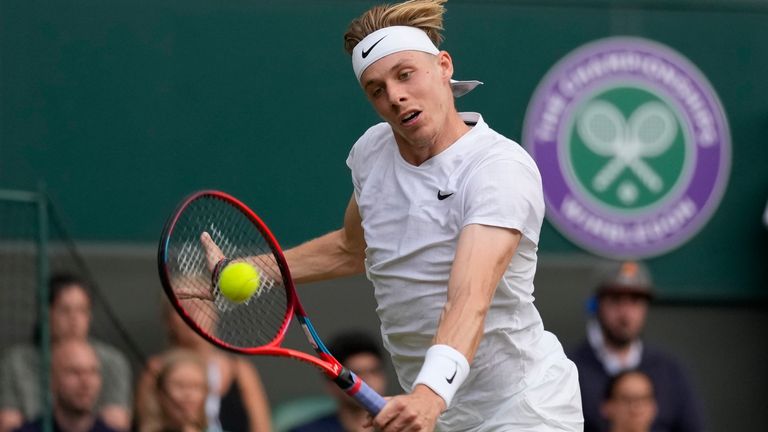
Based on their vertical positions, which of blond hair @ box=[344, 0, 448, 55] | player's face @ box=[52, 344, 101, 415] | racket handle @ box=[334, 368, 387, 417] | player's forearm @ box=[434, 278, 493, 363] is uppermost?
blond hair @ box=[344, 0, 448, 55]

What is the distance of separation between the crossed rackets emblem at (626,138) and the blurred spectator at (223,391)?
7.56 ft

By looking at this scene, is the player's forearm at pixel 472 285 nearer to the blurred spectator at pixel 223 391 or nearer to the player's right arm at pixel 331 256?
the player's right arm at pixel 331 256

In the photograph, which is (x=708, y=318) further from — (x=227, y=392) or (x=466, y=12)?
(x=227, y=392)

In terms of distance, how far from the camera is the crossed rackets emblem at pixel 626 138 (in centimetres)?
895

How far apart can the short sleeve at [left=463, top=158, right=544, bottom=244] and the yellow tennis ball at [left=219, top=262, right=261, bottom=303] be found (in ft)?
2.19

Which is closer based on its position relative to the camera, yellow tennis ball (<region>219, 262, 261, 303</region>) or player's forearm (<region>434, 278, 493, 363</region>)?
player's forearm (<region>434, 278, 493, 363</region>)

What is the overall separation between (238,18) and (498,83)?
1402 millimetres

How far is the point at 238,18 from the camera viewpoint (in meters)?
8.68

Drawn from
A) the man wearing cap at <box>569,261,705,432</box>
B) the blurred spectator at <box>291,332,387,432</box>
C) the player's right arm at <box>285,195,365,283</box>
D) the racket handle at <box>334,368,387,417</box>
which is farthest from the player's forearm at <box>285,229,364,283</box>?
the man wearing cap at <box>569,261,705,432</box>

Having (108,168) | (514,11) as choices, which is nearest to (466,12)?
(514,11)

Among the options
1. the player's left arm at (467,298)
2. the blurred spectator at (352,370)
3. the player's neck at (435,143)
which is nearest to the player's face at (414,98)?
the player's neck at (435,143)

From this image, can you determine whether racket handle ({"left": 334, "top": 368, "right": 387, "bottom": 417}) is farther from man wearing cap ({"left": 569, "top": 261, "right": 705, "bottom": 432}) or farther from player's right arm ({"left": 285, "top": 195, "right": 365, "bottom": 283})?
man wearing cap ({"left": 569, "top": 261, "right": 705, "bottom": 432})

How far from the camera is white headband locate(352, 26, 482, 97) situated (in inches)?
181

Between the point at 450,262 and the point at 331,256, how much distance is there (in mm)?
682
